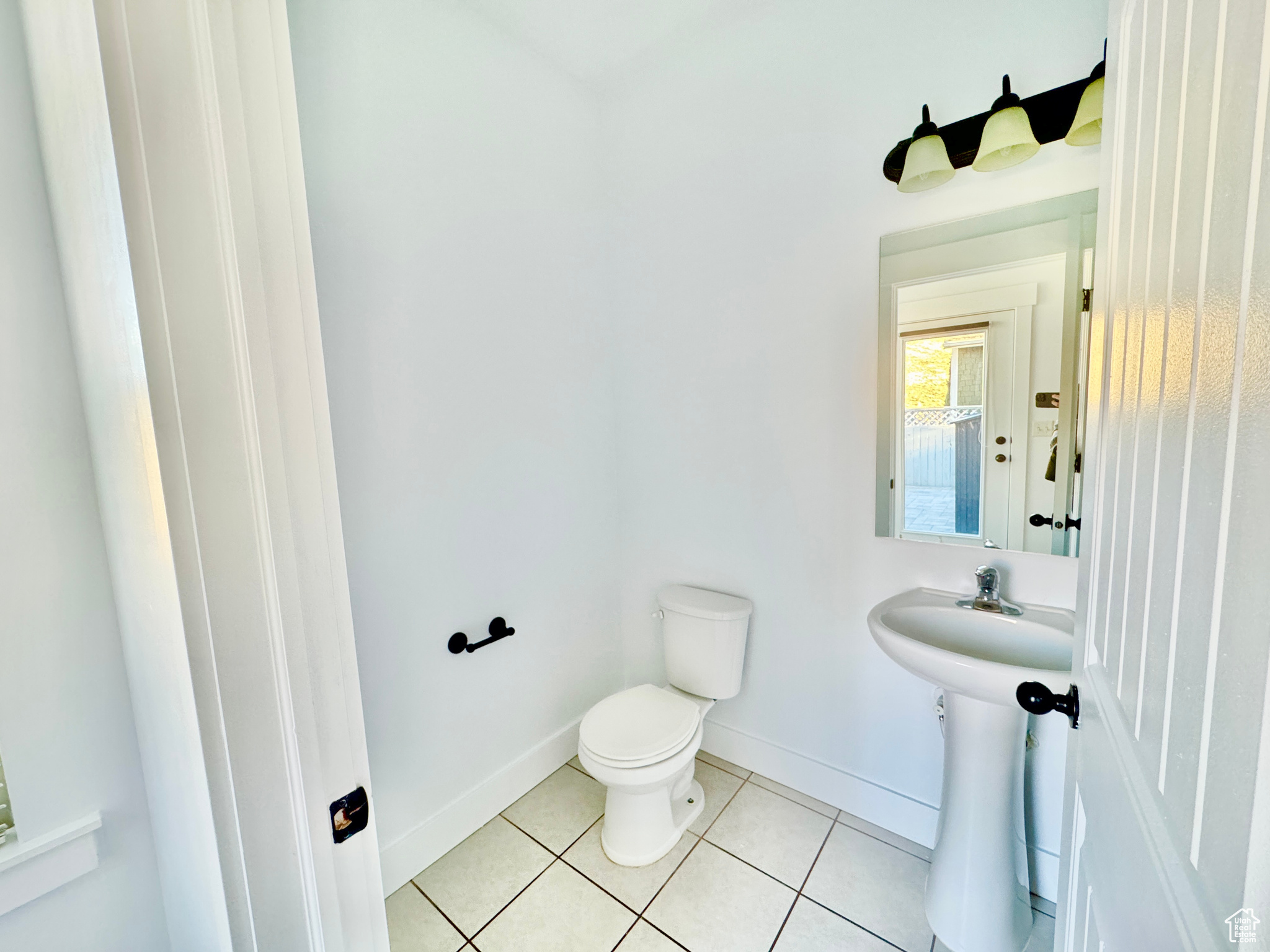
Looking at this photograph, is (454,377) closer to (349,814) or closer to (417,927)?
(349,814)

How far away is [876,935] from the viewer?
1335 millimetres

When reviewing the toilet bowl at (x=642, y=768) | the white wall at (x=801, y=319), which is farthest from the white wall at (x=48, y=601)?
the white wall at (x=801, y=319)

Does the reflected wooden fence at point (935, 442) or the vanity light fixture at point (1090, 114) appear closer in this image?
the vanity light fixture at point (1090, 114)

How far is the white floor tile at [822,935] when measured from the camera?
1.30 meters

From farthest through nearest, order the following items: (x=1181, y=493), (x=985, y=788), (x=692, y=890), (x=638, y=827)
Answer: (x=638, y=827)
(x=692, y=890)
(x=985, y=788)
(x=1181, y=493)

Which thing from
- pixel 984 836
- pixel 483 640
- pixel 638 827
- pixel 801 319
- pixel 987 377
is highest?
pixel 801 319

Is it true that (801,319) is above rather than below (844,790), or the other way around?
above

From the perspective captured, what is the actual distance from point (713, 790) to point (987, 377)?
174 cm

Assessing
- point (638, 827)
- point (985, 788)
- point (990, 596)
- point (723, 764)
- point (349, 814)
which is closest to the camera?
point (349, 814)

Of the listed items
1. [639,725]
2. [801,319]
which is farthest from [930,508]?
[639,725]

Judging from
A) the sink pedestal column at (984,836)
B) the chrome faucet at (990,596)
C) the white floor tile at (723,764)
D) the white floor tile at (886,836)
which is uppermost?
the chrome faucet at (990,596)

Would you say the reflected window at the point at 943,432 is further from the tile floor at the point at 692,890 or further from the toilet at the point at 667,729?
the tile floor at the point at 692,890

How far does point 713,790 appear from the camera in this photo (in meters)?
1.91

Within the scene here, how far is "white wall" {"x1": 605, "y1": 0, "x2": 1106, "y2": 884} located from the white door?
83 centimetres
